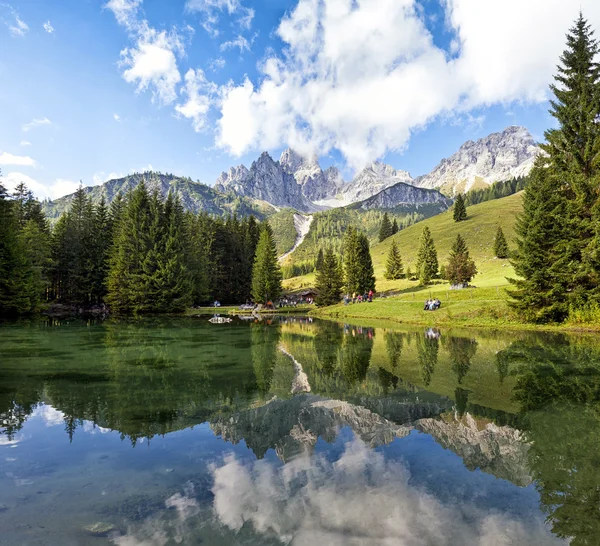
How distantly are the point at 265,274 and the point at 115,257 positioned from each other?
2843 cm

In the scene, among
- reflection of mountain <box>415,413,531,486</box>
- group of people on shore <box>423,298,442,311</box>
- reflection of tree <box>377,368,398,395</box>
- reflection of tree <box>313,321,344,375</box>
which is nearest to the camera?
reflection of mountain <box>415,413,531,486</box>

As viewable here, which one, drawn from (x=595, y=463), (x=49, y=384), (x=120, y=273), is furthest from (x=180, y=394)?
(x=120, y=273)

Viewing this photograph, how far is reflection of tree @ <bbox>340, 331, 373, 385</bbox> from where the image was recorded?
571 inches

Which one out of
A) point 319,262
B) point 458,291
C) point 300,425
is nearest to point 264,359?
point 300,425

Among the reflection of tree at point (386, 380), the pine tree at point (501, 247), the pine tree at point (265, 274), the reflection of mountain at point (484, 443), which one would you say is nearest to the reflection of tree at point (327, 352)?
the reflection of tree at point (386, 380)

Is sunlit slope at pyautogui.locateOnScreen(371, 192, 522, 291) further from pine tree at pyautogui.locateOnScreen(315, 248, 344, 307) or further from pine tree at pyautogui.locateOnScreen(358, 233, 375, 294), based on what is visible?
pine tree at pyautogui.locateOnScreen(315, 248, 344, 307)

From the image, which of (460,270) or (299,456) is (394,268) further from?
(299,456)

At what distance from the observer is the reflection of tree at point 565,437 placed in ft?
16.4

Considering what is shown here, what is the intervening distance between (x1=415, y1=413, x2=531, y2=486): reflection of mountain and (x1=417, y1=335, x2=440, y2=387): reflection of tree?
400 cm

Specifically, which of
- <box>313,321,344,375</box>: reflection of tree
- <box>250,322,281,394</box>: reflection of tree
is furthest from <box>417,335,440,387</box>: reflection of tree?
<box>250,322,281,394</box>: reflection of tree

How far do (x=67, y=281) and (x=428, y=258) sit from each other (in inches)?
3176

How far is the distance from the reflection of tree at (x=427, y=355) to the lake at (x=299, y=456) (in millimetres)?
409

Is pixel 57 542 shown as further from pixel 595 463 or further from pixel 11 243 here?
pixel 11 243

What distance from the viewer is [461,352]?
20375mm
